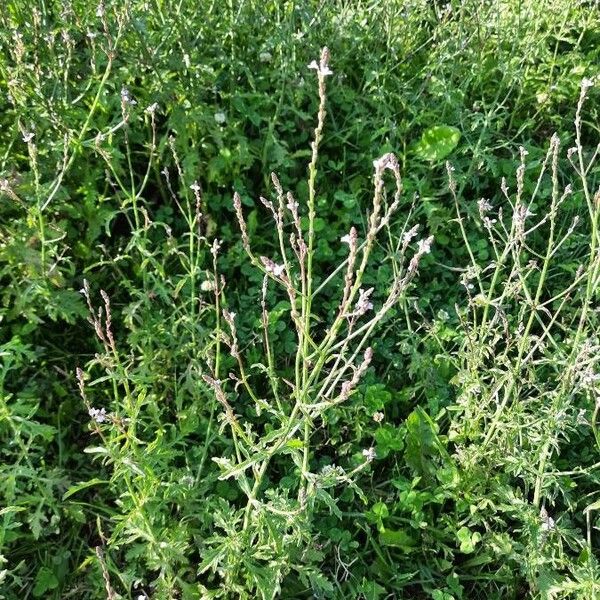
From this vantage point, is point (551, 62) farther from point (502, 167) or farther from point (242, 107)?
point (242, 107)

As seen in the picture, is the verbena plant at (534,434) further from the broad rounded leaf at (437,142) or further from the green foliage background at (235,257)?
the broad rounded leaf at (437,142)

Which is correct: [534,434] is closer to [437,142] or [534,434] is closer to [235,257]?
[235,257]

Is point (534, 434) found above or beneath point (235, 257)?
above

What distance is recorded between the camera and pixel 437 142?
311 cm

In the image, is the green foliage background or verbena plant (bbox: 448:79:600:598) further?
the green foliage background

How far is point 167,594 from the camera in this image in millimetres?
2055

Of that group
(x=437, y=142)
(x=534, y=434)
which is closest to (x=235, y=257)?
(x=437, y=142)

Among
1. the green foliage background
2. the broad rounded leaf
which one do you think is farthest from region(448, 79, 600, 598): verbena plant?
the broad rounded leaf

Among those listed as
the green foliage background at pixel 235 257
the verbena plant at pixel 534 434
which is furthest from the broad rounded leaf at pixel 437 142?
the verbena plant at pixel 534 434

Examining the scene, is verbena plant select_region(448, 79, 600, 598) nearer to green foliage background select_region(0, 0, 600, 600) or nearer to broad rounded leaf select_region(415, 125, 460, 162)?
green foliage background select_region(0, 0, 600, 600)

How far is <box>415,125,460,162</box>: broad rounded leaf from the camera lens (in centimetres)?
307

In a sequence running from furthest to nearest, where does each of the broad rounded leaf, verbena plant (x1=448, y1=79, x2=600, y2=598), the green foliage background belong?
the broad rounded leaf < the green foliage background < verbena plant (x1=448, y1=79, x2=600, y2=598)

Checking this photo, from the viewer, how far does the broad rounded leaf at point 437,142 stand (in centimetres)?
307

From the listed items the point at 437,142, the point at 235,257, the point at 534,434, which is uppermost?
the point at 437,142
